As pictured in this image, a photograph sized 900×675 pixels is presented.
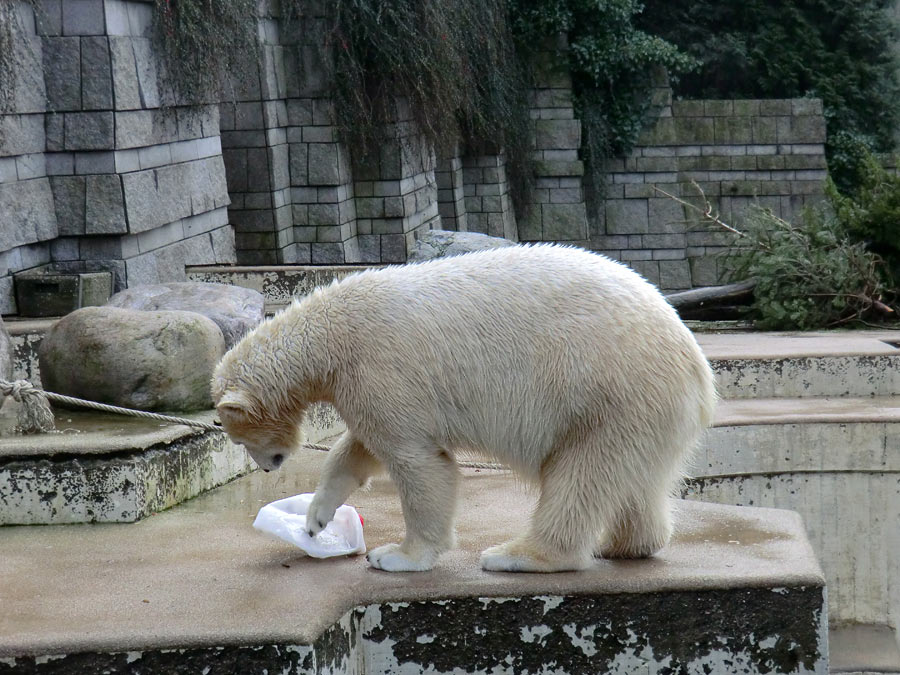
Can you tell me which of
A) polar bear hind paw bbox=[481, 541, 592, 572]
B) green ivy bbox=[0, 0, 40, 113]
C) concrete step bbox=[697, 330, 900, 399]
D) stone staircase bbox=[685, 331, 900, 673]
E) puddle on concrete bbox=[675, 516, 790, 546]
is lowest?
Result: stone staircase bbox=[685, 331, 900, 673]

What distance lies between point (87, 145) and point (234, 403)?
413cm

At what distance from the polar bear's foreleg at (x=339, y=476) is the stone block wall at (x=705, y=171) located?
1409cm

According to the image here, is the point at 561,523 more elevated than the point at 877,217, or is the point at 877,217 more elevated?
the point at 877,217

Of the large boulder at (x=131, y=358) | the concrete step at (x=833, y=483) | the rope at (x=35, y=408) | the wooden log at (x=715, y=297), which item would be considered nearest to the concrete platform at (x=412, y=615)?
the rope at (x=35, y=408)

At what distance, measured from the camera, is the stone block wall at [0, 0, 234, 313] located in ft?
20.0

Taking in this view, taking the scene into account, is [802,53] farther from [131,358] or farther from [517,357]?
[517,357]

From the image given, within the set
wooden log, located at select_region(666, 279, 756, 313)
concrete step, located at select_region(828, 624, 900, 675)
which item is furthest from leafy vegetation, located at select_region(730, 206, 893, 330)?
concrete step, located at select_region(828, 624, 900, 675)

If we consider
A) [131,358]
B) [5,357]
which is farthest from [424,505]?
[5,357]

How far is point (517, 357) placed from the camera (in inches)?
106

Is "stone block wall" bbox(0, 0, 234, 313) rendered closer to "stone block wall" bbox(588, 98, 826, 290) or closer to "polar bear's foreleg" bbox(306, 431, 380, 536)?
"polar bear's foreleg" bbox(306, 431, 380, 536)

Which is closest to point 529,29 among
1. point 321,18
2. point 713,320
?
point 321,18

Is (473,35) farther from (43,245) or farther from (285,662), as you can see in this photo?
(285,662)

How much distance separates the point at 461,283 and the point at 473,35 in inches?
392

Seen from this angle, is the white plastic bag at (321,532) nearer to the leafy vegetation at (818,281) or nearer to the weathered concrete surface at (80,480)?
the weathered concrete surface at (80,480)
